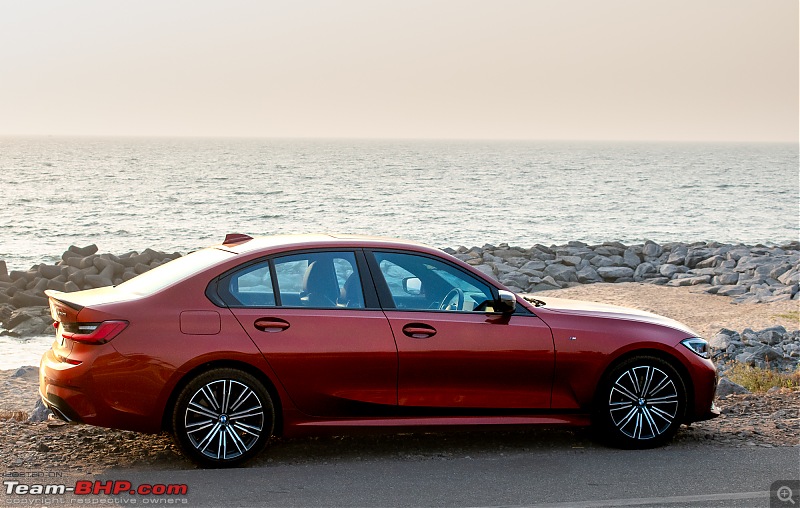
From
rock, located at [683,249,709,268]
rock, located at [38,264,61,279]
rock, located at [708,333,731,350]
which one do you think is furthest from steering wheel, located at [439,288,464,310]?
rock, located at [683,249,709,268]

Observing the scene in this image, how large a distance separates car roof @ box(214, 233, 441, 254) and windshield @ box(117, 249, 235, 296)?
141 millimetres

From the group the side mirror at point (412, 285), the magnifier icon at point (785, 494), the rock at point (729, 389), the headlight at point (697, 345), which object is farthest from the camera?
the rock at point (729, 389)

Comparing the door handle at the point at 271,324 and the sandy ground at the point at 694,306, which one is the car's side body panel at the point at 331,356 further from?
the sandy ground at the point at 694,306

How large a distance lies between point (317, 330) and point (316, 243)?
66cm

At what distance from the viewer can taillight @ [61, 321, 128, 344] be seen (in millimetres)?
6754

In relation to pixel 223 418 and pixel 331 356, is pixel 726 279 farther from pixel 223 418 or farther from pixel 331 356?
pixel 223 418

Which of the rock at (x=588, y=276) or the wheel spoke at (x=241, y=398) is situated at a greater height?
the wheel spoke at (x=241, y=398)

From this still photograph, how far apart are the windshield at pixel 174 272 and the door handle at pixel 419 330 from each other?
1.38 metres

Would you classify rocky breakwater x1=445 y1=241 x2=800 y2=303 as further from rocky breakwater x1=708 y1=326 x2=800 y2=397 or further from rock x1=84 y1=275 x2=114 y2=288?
rock x1=84 y1=275 x2=114 y2=288

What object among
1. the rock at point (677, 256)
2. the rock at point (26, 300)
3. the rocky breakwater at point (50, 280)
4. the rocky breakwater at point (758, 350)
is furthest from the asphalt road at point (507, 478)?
the rock at point (677, 256)

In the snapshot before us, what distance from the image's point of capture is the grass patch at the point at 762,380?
447 inches

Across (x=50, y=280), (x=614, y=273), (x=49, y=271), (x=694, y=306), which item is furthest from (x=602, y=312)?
(x=49, y=271)

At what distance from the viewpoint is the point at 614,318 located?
7.74 m

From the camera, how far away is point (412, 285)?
24.5ft
